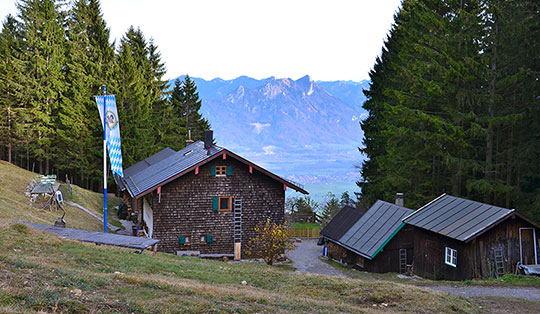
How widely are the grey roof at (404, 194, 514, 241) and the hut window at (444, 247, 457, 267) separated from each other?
1084 millimetres

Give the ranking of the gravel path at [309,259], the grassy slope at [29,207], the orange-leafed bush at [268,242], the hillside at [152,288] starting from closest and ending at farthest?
the hillside at [152,288] → the grassy slope at [29,207] → the orange-leafed bush at [268,242] → the gravel path at [309,259]

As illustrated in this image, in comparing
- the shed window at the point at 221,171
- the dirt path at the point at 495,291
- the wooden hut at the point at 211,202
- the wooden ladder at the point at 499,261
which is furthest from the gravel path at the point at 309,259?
the dirt path at the point at 495,291

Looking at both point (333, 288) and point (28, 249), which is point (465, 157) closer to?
point (333, 288)

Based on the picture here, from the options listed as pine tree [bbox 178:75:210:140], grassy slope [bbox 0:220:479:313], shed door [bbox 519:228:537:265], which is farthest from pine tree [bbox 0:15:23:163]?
shed door [bbox 519:228:537:265]

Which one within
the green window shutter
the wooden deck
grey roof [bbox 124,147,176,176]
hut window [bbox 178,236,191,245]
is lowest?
hut window [bbox 178,236,191,245]

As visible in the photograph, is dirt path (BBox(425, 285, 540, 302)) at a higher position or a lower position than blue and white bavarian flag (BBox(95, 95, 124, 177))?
lower

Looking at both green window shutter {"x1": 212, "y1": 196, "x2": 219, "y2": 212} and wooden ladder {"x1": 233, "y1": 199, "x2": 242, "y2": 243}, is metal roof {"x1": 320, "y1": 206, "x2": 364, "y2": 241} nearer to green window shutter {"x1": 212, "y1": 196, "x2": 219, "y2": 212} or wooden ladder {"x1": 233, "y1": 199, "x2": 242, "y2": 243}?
wooden ladder {"x1": 233, "y1": 199, "x2": 242, "y2": 243}

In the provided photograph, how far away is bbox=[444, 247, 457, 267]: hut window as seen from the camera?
74.9 feet

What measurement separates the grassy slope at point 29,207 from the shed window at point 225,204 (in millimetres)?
8288

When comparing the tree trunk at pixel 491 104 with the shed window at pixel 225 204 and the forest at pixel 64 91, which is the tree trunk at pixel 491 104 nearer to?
the shed window at pixel 225 204

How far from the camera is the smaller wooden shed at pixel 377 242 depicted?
27.9 meters

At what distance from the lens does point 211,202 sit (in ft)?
94.1

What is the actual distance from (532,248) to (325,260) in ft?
47.1

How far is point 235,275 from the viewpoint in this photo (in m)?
16.4
